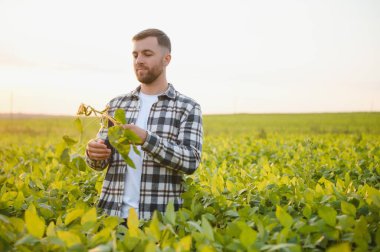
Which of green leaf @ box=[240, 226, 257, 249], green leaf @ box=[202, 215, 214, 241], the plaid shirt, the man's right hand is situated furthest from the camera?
the plaid shirt

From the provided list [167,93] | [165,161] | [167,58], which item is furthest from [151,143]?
[167,58]


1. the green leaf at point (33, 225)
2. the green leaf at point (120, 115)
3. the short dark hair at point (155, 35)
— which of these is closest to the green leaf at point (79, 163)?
the green leaf at point (120, 115)

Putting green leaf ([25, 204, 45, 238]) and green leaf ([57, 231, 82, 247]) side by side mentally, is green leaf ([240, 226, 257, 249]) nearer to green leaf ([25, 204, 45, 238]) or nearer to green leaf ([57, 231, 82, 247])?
green leaf ([57, 231, 82, 247])

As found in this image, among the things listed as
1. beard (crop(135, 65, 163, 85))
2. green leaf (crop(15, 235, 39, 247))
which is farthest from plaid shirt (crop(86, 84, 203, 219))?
green leaf (crop(15, 235, 39, 247))

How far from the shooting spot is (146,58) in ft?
9.40

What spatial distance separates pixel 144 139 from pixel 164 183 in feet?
1.80

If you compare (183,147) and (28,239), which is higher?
(183,147)

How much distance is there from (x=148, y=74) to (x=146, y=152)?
668 millimetres

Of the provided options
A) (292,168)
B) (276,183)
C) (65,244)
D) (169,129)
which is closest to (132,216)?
(65,244)

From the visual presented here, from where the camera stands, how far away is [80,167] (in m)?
1.97

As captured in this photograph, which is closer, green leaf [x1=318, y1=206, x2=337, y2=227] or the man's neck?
green leaf [x1=318, y1=206, x2=337, y2=227]

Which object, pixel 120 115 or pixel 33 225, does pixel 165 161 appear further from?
pixel 33 225

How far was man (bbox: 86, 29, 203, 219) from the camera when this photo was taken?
2.66m

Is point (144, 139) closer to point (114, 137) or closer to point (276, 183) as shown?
point (114, 137)
